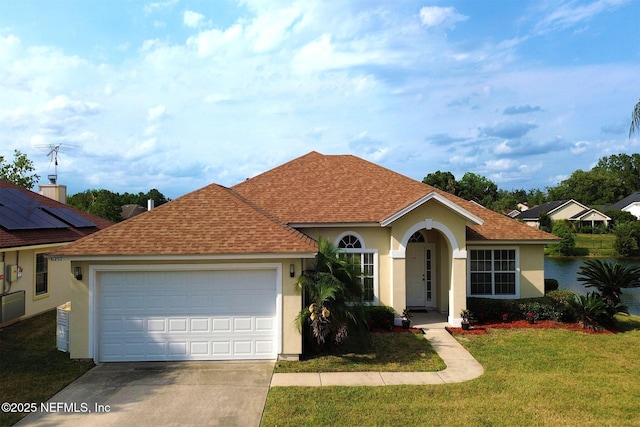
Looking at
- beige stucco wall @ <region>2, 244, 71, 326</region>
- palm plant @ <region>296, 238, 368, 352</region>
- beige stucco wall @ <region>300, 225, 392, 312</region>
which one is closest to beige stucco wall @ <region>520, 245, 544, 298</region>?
beige stucco wall @ <region>300, 225, 392, 312</region>

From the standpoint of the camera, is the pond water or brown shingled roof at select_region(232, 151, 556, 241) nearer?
brown shingled roof at select_region(232, 151, 556, 241)

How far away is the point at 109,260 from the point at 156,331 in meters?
2.11

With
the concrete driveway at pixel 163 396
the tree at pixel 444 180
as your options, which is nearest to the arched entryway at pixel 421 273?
the concrete driveway at pixel 163 396

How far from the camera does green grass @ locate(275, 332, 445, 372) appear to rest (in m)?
9.59

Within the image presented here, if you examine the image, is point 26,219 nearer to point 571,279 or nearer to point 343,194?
point 343,194

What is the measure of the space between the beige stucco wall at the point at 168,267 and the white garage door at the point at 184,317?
0.29 m

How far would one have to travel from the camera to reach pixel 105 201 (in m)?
56.3

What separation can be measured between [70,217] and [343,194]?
1294 centimetres

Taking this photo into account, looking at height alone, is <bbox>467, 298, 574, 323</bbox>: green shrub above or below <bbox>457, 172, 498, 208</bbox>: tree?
below

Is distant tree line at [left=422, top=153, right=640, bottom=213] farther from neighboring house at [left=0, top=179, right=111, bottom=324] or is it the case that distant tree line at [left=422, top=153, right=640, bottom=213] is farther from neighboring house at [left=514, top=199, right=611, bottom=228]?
neighboring house at [left=0, top=179, right=111, bottom=324]

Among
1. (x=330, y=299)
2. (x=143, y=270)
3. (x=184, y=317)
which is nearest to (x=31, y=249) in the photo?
A: (x=143, y=270)

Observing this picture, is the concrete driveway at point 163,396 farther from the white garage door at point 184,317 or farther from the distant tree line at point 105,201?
the distant tree line at point 105,201

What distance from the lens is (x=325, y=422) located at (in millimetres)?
6926

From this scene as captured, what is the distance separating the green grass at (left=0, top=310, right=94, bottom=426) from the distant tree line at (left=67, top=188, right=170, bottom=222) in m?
15.5
